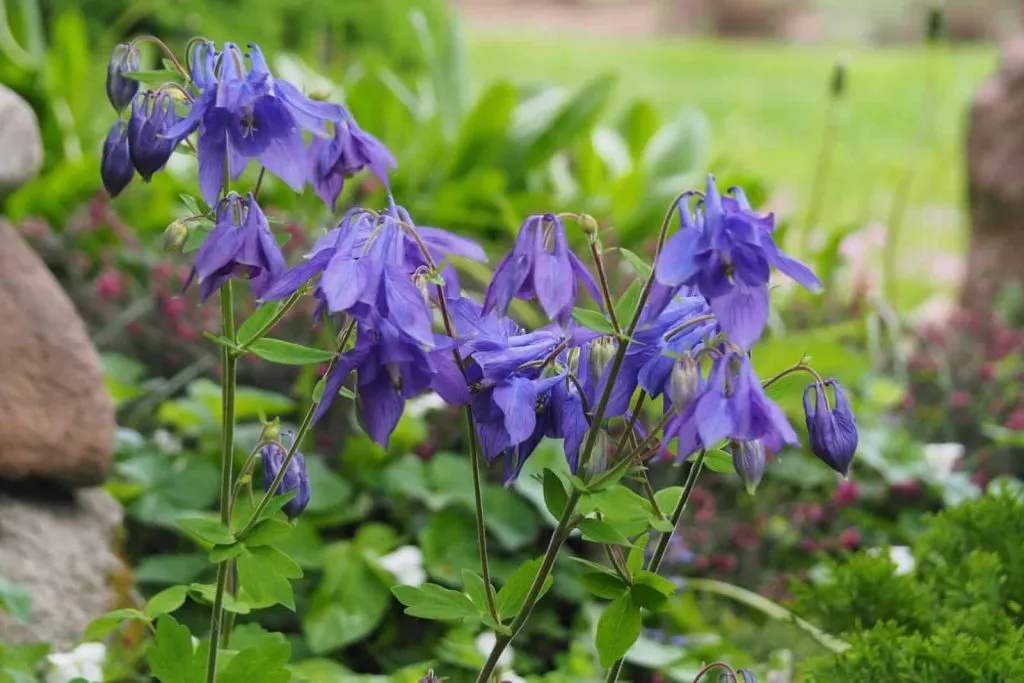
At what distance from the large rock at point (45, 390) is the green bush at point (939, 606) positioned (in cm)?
135

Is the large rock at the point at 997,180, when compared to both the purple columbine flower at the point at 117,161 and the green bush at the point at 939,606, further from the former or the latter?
the purple columbine flower at the point at 117,161

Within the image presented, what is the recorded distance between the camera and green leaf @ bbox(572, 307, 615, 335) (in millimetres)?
1255

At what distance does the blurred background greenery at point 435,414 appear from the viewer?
2516mm

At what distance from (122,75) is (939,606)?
1373mm

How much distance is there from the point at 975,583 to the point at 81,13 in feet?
14.9

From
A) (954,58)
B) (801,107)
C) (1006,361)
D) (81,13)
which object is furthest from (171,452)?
(954,58)

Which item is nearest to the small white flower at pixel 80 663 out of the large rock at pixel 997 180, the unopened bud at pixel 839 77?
the unopened bud at pixel 839 77

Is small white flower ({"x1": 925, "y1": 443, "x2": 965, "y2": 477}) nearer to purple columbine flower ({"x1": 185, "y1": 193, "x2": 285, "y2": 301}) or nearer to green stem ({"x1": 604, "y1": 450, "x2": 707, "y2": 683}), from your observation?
green stem ({"x1": 604, "y1": 450, "x2": 707, "y2": 683})

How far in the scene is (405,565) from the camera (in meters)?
2.44

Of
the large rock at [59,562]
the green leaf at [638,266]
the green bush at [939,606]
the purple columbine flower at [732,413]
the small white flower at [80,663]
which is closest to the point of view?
the purple columbine flower at [732,413]

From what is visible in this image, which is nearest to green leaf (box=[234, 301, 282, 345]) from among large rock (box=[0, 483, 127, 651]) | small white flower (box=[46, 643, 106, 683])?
small white flower (box=[46, 643, 106, 683])

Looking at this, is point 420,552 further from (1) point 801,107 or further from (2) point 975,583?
(1) point 801,107

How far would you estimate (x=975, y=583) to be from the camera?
1.78 meters

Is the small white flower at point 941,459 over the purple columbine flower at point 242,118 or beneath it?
beneath
